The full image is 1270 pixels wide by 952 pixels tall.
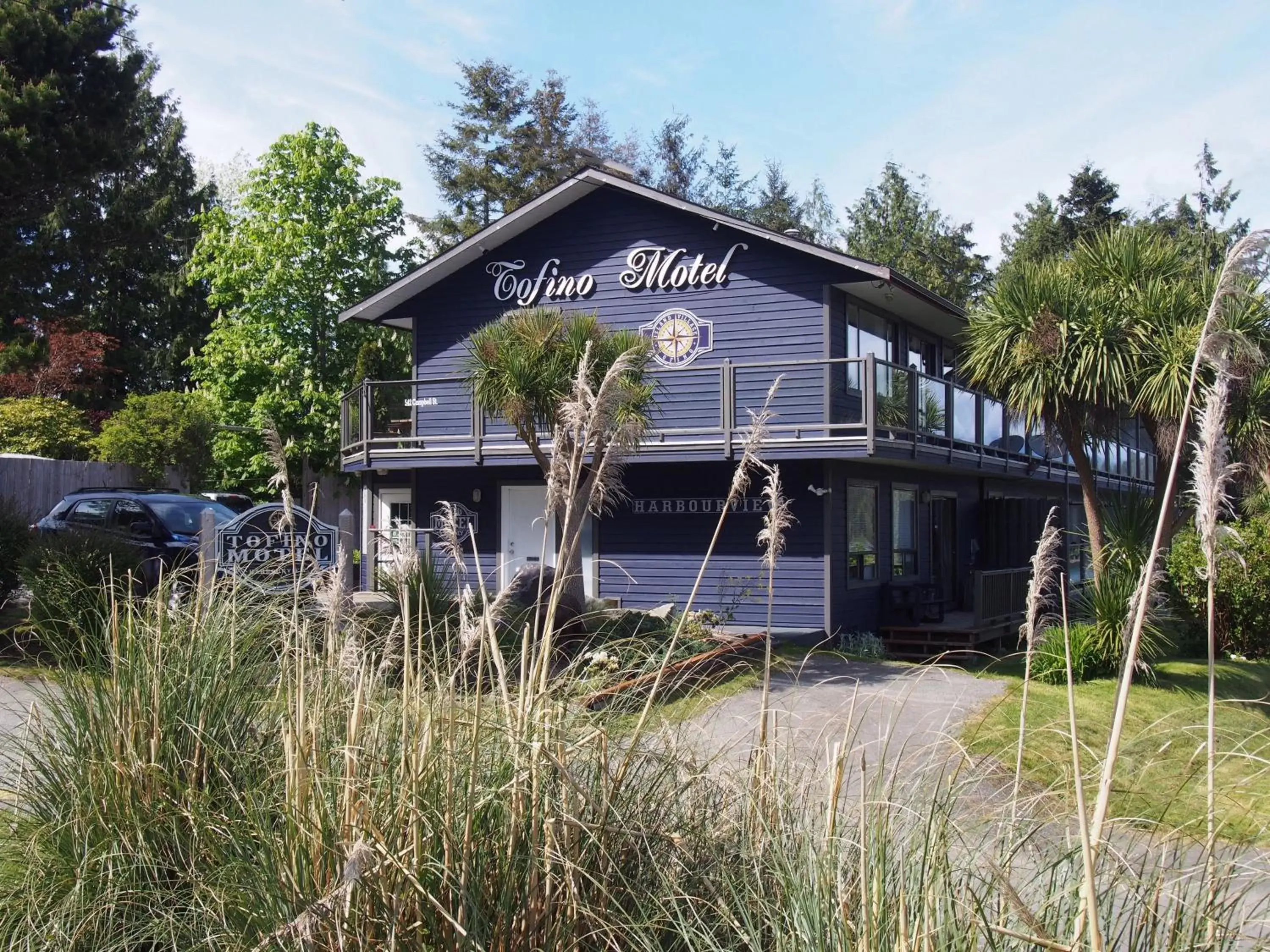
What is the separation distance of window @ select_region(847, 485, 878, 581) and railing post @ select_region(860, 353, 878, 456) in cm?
236

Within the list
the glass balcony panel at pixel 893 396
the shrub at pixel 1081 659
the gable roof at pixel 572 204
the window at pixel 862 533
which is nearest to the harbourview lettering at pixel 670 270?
the gable roof at pixel 572 204

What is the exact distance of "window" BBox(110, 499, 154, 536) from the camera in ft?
54.2

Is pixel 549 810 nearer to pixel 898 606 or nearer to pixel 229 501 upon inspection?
pixel 898 606

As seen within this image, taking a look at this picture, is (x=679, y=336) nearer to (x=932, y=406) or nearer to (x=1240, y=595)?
(x=932, y=406)

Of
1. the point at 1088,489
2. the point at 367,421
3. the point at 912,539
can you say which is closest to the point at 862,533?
the point at 912,539

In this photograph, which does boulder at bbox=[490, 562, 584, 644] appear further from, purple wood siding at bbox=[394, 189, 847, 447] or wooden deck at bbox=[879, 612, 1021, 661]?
wooden deck at bbox=[879, 612, 1021, 661]

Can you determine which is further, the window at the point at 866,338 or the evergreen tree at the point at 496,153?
the evergreen tree at the point at 496,153

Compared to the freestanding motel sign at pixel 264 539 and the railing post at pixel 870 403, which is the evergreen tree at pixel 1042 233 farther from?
the freestanding motel sign at pixel 264 539

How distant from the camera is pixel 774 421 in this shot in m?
18.1

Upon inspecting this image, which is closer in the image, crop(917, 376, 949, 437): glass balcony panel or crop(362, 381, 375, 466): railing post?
crop(917, 376, 949, 437): glass balcony panel

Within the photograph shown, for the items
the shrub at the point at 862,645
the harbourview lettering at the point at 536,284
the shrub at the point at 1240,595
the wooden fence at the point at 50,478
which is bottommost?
the shrub at the point at 862,645

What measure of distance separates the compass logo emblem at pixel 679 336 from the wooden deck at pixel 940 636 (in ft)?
18.2

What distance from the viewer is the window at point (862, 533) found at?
18.5 metres

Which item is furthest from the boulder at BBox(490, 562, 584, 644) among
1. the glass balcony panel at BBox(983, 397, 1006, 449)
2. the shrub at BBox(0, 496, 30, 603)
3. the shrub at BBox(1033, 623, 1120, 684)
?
the glass balcony panel at BBox(983, 397, 1006, 449)
